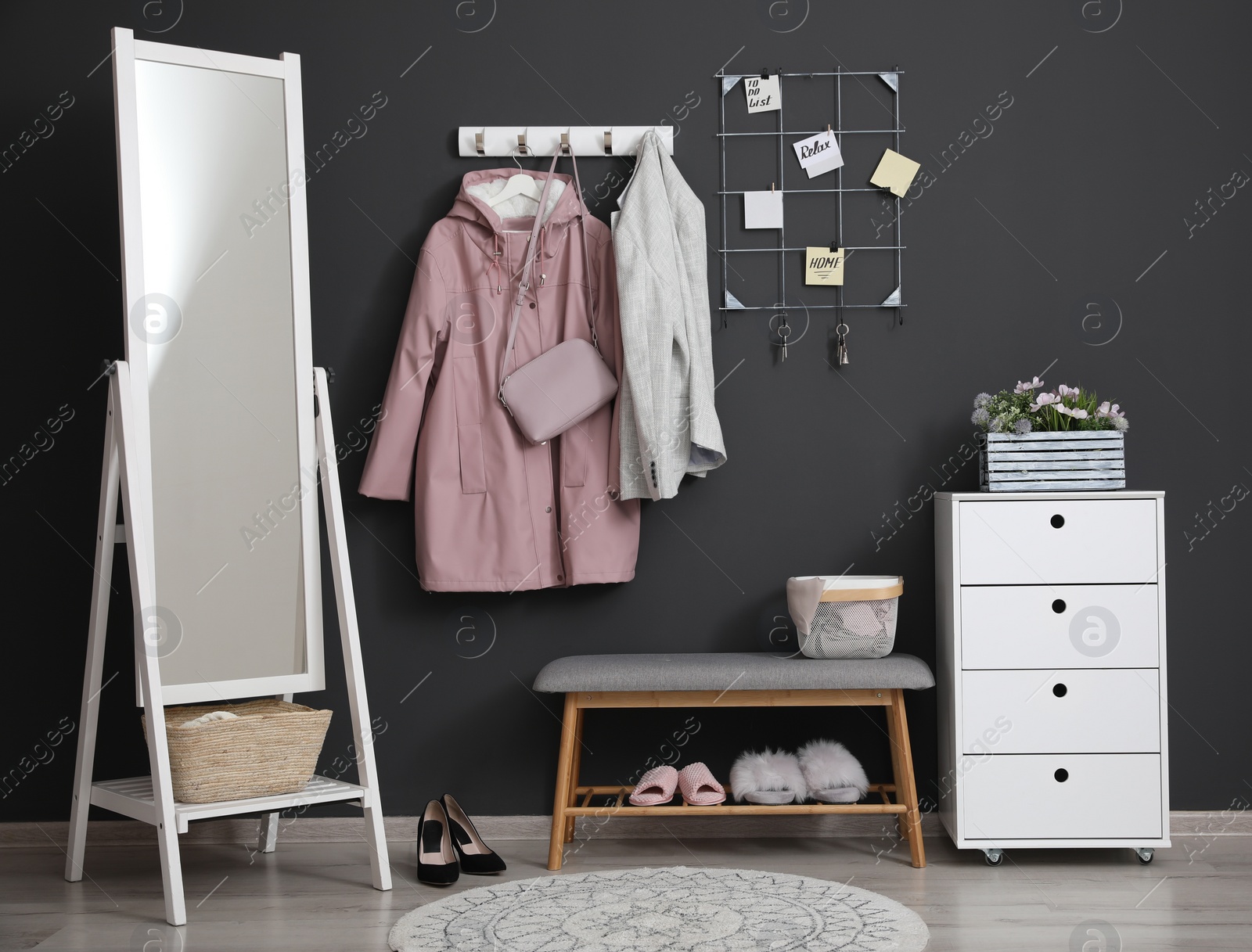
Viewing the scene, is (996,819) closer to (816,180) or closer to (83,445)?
(816,180)

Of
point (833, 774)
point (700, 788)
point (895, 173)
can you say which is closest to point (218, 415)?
point (700, 788)

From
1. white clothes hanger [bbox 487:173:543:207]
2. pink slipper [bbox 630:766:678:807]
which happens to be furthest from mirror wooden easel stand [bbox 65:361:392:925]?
white clothes hanger [bbox 487:173:543:207]

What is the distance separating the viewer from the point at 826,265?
2795mm

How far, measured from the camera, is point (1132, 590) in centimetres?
243

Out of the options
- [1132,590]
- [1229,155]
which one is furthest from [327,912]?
[1229,155]

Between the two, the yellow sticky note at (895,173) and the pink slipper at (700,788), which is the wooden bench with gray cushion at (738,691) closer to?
the pink slipper at (700,788)

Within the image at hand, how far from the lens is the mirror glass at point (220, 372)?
237cm

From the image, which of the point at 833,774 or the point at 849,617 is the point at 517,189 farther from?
the point at 833,774

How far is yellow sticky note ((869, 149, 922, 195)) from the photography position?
2787 mm

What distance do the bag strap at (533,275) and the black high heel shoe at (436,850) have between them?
102 cm

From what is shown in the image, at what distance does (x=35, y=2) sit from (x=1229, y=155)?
3.16 metres

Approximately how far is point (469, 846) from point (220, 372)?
123 cm

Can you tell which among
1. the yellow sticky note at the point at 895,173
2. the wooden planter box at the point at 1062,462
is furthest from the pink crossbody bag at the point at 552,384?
the wooden planter box at the point at 1062,462

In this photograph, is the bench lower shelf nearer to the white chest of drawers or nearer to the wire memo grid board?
the white chest of drawers
